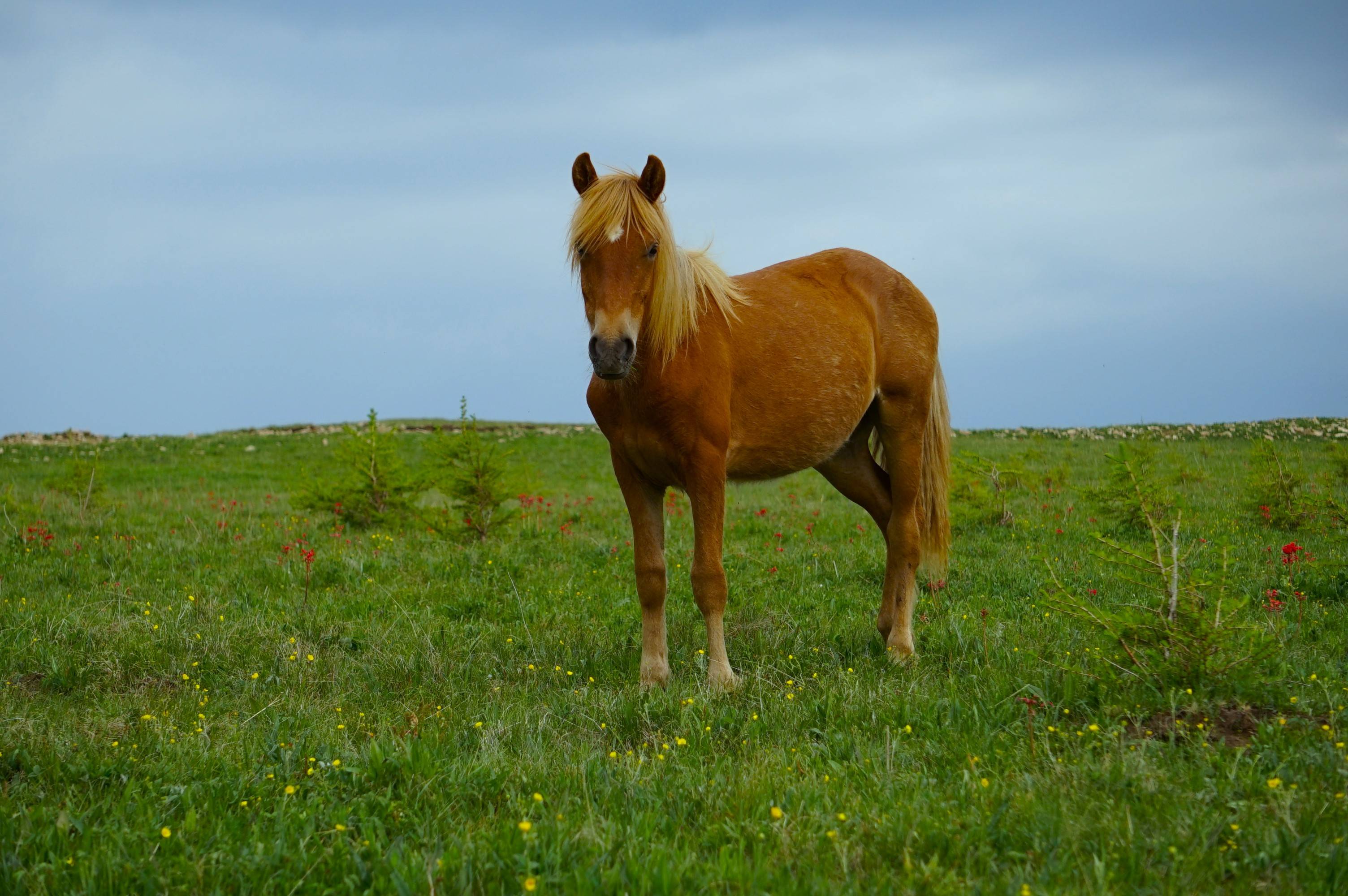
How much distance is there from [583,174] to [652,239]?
700 millimetres

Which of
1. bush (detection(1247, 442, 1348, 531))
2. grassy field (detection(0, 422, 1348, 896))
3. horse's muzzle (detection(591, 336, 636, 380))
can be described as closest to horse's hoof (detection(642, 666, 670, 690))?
grassy field (detection(0, 422, 1348, 896))

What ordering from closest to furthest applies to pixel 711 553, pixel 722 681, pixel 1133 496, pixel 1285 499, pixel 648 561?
pixel 722 681 → pixel 711 553 → pixel 648 561 → pixel 1133 496 → pixel 1285 499

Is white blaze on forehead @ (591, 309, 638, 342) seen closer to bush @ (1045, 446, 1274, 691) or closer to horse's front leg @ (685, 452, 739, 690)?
horse's front leg @ (685, 452, 739, 690)

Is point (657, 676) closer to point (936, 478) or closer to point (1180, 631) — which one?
point (1180, 631)

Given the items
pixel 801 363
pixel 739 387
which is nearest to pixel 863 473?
pixel 801 363

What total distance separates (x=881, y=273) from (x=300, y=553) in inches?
252

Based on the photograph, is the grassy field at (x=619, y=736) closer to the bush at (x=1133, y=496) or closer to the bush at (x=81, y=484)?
the bush at (x=1133, y=496)

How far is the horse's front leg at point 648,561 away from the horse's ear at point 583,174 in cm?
168

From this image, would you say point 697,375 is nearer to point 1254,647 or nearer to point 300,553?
point 1254,647

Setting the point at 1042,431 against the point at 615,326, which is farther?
the point at 1042,431

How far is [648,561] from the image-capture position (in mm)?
5934

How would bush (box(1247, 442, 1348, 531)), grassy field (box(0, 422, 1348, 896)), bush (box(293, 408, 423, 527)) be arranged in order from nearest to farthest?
1. grassy field (box(0, 422, 1348, 896))
2. bush (box(1247, 442, 1348, 531))
3. bush (box(293, 408, 423, 527))

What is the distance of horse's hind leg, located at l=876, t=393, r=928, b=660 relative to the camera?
6.68 meters

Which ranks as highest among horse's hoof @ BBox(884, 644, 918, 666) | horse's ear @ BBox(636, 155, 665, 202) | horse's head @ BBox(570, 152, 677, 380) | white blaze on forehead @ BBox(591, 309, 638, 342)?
horse's ear @ BBox(636, 155, 665, 202)
